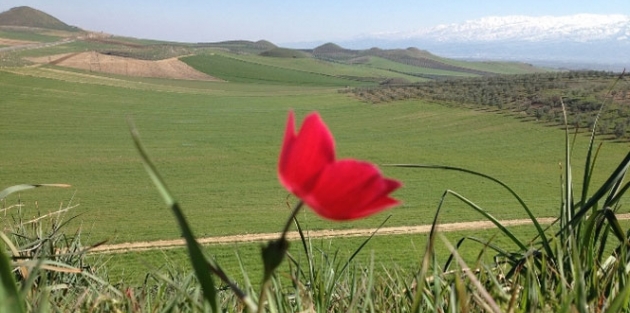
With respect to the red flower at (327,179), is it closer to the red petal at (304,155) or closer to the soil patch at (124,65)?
the red petal at (304,155)

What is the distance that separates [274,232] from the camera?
26234 millimetres

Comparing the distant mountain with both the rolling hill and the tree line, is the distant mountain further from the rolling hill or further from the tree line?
the tree line

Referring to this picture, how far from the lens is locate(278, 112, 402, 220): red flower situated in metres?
0.54

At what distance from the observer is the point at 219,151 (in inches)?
1869

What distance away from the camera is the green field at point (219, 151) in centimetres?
3016

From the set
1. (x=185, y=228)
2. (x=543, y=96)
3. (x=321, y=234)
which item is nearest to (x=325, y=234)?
(x=321, y=234)

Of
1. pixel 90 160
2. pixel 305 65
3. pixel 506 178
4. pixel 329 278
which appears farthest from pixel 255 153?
pixel 305 65

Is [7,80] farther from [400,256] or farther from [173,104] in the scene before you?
[400,256]

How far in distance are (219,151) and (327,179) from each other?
1870 inches

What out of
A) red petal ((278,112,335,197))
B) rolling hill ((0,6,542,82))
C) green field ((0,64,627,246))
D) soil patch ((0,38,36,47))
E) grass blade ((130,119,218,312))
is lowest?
green field ((0,64,627,246))

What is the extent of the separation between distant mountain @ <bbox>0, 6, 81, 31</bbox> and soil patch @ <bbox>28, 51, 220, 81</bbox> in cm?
10091

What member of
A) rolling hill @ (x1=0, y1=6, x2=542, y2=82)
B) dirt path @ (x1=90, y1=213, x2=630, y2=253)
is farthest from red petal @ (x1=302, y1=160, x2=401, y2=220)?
rolling hill @ (x1=0, y1=6, x2=542, y2=82)

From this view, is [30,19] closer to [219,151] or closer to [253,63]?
[253,63]

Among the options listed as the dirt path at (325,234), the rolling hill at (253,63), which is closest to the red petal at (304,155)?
the dirt path at (325,234)
